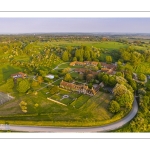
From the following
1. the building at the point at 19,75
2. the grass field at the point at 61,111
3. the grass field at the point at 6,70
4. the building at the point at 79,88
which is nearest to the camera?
the grass field at the point at 61,111

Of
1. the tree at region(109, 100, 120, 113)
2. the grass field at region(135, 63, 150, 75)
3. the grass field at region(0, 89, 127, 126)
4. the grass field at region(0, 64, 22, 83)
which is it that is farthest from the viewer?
the grass field at region(135, 63, 150, 75)

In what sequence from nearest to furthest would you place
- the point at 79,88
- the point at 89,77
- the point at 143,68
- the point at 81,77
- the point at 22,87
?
the point at 22,87 → the point at 79,88 → the point at 89,77 → the point at 81,77 → the point at 143,68

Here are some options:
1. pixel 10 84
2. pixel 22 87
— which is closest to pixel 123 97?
pixel 22 87

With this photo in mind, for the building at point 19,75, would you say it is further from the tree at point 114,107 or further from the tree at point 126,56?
the tree at point 126,56

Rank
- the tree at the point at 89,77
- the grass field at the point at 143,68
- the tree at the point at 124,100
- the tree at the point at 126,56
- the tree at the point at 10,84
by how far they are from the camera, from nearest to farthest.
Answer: the tree at the point at 124,100
the tree at the point at 10,84
the tree at the point at 89,77
the grass field at the point at 143,68
the tree at the point at 126,56

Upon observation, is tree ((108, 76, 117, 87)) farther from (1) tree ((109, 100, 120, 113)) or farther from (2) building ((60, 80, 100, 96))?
(1) tree ((109, 100, 120, 113))

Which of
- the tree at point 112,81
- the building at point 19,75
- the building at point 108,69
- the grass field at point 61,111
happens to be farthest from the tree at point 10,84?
the building at point 108,69

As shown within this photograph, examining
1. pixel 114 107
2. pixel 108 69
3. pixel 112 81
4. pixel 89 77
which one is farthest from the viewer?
pixel 108 69

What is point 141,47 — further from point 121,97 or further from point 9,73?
point 9,73

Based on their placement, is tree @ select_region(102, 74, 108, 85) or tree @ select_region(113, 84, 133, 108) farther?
tree @ select_region(102, 74, 108, 85)

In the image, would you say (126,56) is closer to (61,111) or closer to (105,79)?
(105,79)

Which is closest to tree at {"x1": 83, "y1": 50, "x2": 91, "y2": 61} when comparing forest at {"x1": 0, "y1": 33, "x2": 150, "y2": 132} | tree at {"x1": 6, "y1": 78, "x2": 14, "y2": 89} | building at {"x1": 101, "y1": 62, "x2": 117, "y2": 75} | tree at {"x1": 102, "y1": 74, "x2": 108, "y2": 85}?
forest at {"x1": 0, "y1": 33, "x2": 150, "y2": 132}
